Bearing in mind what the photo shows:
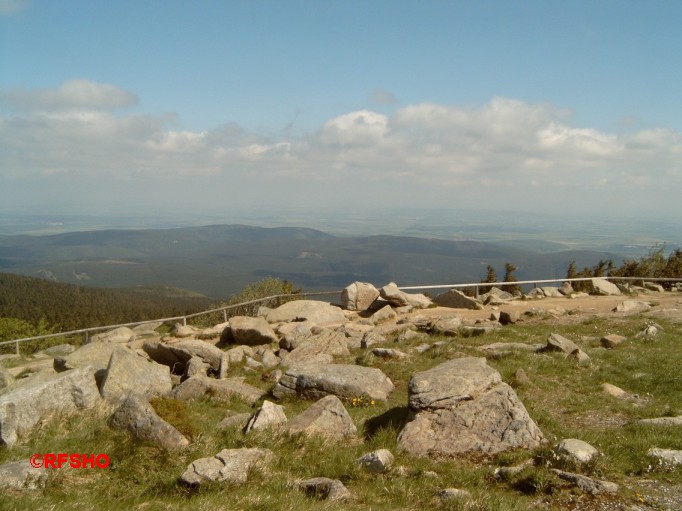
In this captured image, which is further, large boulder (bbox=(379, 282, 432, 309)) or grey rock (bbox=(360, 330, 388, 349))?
large boulder (bbox=(379, 282, 432, 309))

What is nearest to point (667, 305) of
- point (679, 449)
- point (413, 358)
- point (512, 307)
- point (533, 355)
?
point (512, 307)

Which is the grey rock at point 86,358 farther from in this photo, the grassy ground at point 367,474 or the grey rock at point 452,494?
the grey rock at point 452,494

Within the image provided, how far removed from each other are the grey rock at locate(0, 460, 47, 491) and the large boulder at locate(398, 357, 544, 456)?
6.02 m

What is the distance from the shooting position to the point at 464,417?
10070mm

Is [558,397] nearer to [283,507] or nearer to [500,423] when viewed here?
[500,423]

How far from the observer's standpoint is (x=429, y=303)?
2898cm

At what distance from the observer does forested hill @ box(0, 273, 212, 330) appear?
298 feet

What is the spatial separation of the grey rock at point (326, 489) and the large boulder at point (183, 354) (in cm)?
1106

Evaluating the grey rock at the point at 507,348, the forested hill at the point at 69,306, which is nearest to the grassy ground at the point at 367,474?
the grey rock at the point at 507,348

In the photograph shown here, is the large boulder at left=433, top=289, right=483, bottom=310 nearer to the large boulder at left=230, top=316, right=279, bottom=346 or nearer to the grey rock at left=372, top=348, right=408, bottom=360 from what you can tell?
the large boulder at left=230, top=316, right=279, bottom=346

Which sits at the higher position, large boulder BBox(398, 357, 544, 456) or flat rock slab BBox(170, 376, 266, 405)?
large boulder BBox(398, 357, 544, 456)

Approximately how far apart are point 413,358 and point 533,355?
153 inches

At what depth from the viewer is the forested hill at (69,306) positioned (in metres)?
90.8

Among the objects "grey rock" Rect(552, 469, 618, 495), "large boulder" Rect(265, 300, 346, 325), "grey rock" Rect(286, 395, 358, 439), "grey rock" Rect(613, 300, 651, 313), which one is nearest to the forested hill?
"large boulder" Rect(265, 300, 346, 325)
